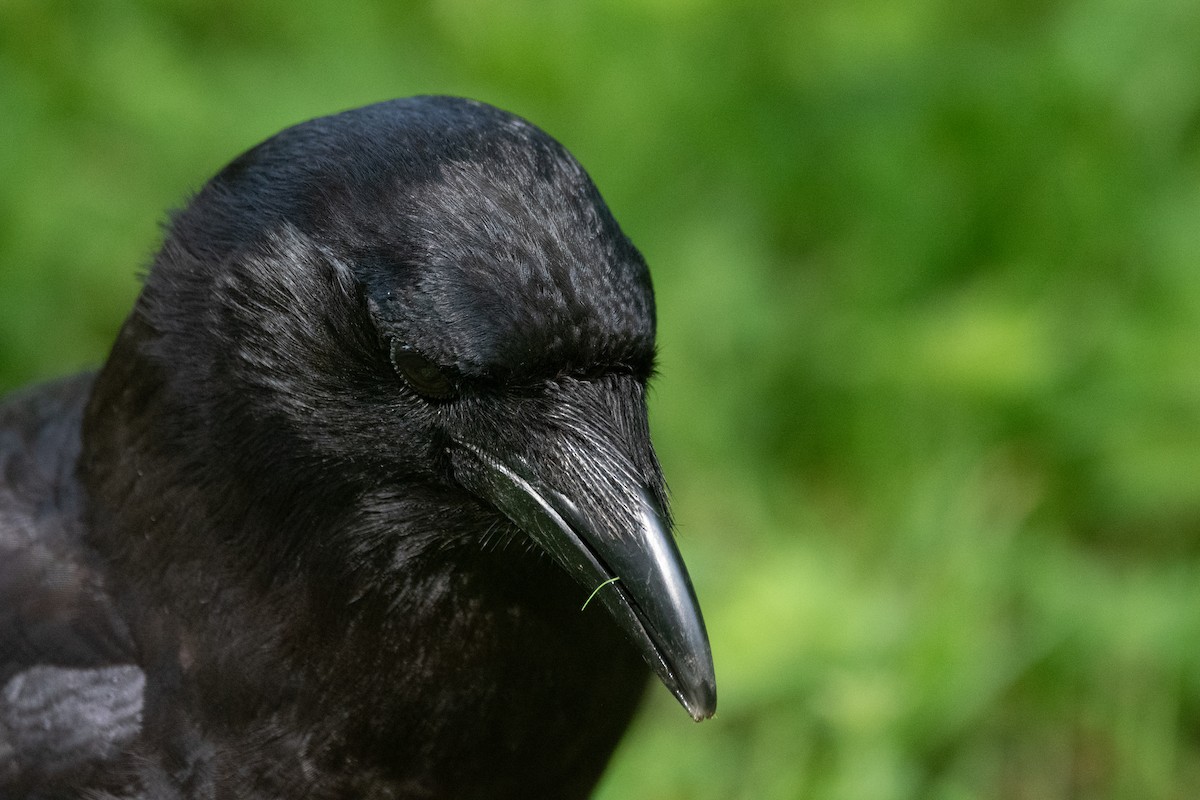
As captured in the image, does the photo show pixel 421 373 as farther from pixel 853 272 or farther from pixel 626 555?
pixel 853 272

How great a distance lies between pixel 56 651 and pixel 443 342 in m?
0.83

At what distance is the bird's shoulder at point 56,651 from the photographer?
7.92ft

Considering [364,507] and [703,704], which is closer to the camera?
[703,704]

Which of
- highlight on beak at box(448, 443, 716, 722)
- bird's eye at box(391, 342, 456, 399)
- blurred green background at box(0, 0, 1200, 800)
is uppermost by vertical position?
bird's eye at box(391, 342, 456, 399)

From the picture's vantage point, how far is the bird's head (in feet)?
6.97

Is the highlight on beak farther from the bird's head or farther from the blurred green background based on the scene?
the blurred green background

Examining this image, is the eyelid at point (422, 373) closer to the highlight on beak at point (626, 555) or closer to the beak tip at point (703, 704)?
the highlight on beak at point (626, 555)

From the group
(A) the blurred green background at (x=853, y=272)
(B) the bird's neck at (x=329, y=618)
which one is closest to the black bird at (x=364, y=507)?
(B) the bird's neck at (x=329, y=618)

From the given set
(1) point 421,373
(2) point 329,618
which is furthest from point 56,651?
(1) point 421,373

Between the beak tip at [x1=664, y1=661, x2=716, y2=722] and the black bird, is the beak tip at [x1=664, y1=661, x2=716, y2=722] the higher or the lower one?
the lower one

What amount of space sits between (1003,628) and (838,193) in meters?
1.48

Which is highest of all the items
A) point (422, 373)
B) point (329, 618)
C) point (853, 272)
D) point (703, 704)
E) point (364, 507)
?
point (422, 373)

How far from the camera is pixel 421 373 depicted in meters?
2.17

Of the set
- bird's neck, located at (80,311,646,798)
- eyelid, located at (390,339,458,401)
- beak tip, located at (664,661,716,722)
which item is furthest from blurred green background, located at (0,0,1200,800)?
eyelid, located at (390,339,458,401)
